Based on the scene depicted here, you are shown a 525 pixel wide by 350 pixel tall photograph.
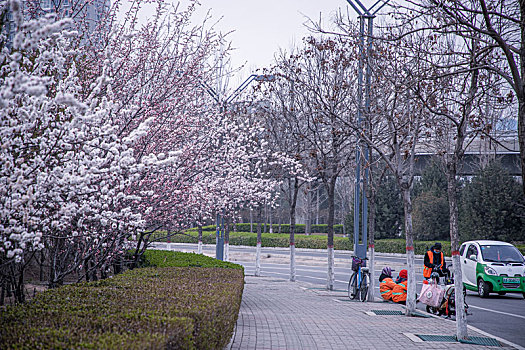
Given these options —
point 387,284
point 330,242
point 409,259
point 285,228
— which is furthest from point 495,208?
point 285,228

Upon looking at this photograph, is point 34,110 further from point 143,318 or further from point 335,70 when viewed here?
point 335,70

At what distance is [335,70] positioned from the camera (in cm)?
1747

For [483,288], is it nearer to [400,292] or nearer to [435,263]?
[400,292]

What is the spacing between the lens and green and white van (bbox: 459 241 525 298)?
54.0 ft

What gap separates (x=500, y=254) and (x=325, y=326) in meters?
9.84

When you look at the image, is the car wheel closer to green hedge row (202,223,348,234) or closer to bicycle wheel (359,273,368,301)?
bicycle wheel (359,273,368,301)

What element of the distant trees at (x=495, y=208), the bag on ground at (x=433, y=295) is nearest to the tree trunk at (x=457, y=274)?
the bag on ground at (x=433, y=295)

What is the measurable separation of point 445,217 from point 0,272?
1302 inches

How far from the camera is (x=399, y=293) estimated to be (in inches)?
579

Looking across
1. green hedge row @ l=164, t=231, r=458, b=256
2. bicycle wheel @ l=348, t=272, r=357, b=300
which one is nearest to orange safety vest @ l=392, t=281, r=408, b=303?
bicycle wheel @ l=348, t=272, r=357, b=300

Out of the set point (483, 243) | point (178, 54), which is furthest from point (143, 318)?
point (483, 243)

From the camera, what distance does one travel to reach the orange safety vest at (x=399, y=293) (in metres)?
14.7

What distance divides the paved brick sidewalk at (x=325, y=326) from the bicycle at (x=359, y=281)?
372mm

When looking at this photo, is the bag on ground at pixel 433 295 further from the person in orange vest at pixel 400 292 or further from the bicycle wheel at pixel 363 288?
the bicycle wheel at pixel 363 288
